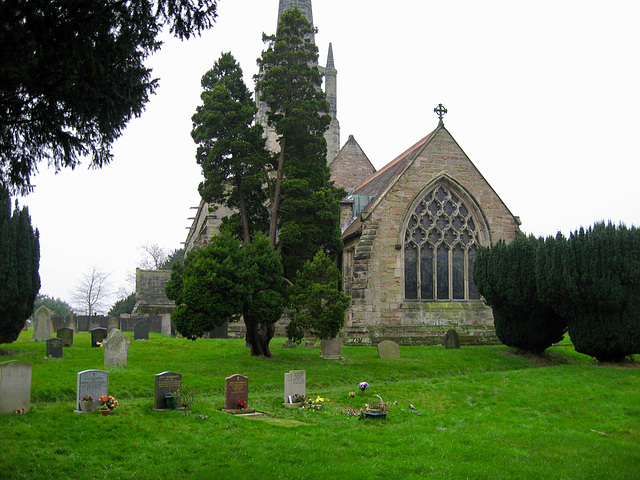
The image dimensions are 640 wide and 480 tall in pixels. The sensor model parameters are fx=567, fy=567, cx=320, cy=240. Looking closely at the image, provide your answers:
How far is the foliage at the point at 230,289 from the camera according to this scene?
16.9 m

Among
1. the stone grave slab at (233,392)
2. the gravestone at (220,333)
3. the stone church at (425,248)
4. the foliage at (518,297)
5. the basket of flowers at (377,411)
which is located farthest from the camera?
the gravestone at (220,333)

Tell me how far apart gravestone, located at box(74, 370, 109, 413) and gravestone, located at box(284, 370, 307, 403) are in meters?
3.89

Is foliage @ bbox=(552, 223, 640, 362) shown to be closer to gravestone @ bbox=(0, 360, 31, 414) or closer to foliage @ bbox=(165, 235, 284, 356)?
foliage @ bbox=(165, 235, 284, 356)

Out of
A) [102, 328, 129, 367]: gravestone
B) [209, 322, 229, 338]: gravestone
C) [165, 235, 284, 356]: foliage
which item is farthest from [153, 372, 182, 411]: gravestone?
[209, 322, 229, 338]: gravestone

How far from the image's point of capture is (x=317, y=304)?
1803 cm

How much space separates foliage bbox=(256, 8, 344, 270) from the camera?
21328 mm

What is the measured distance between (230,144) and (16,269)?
8.66m

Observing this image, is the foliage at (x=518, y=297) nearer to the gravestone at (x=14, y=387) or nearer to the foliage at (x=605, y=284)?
the foliage at (x=605, y=284)

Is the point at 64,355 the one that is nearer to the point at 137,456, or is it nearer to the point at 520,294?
the point at 137,456

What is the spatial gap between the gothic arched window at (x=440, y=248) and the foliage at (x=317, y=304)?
7.15 m

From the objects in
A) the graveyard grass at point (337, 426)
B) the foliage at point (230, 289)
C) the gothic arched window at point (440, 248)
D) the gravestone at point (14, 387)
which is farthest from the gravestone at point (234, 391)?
the gothic arched window at point (440, 248)

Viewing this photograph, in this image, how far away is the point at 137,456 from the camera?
27.8 ft

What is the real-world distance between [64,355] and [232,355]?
5.42 m

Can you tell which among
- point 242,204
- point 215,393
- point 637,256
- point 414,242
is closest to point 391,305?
point 414,242
